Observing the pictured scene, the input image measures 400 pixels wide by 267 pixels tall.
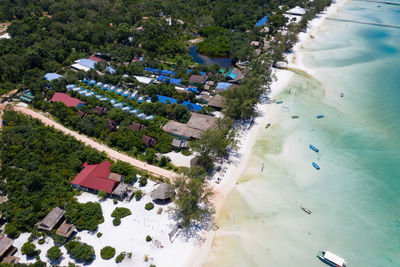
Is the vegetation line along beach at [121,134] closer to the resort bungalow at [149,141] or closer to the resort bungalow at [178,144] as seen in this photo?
the resort bungalow at [149,141]

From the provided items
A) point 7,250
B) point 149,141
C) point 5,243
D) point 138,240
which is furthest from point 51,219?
point 149,141

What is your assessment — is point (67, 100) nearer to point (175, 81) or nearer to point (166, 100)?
point (166, 100)

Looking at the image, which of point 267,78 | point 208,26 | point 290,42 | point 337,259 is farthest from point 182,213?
point 208,26

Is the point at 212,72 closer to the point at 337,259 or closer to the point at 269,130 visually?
the point at 269,130

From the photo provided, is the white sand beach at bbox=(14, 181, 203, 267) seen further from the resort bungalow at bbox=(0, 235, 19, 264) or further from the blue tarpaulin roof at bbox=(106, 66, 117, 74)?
the blue tarpaulin roof at bbox=(106, 66, 117, 74)

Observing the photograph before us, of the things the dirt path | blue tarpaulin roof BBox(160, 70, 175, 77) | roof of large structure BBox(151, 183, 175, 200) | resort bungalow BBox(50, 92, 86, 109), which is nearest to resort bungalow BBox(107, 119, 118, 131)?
the dirt path

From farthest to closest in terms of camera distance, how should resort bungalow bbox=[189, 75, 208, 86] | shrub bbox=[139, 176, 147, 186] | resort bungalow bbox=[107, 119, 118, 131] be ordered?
resort bungalow bbox=[189, 75, 208, 86]
resort bungalow bbox=[107, 119, 118, 131]
shrub bbox=[139, 176, 147, 186]
